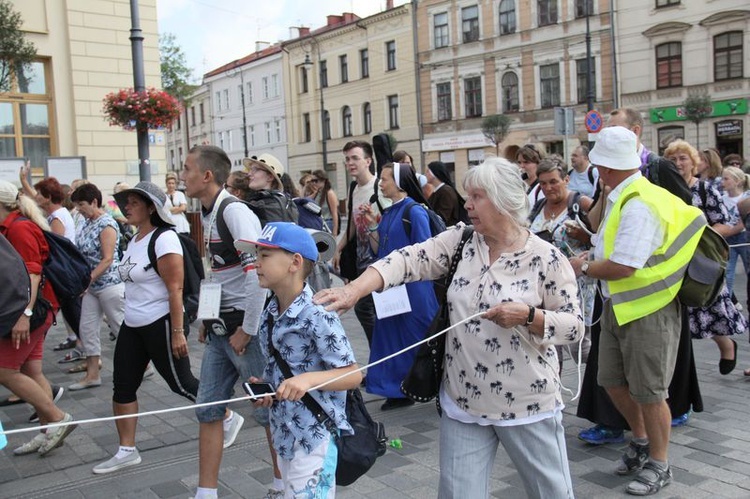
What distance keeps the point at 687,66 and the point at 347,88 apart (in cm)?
2258

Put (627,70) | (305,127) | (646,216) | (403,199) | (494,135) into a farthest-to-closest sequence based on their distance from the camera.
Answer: (305,127) → (494,135) → (627,70) → (403,199) → (646,216)

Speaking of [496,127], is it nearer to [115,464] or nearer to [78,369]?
[78,369]

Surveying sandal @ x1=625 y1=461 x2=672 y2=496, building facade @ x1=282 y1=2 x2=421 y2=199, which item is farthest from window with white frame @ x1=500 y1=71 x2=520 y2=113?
sandal @ x1=625 y1=461 x2=672 y2=496

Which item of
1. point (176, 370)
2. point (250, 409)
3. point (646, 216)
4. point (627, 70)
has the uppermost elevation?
point (627, 70)

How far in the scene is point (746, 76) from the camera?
31.7 metres

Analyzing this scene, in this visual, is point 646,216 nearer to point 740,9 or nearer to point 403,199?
point 403,199

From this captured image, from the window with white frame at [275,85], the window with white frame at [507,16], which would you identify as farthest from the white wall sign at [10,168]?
the window with white frame at [275,85]

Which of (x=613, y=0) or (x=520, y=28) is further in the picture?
(x=520, y=28)

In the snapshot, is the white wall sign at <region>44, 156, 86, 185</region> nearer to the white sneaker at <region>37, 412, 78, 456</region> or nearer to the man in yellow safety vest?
the white sneaker at <region>37, 412, 78, 456</region>

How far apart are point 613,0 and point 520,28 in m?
5.24

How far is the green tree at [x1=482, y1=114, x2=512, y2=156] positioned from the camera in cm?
3788

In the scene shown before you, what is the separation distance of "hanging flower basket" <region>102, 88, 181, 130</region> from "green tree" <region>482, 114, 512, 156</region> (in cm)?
2726

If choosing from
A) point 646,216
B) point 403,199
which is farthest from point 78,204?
point 646,216

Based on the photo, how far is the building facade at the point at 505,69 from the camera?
3669 centimetres
